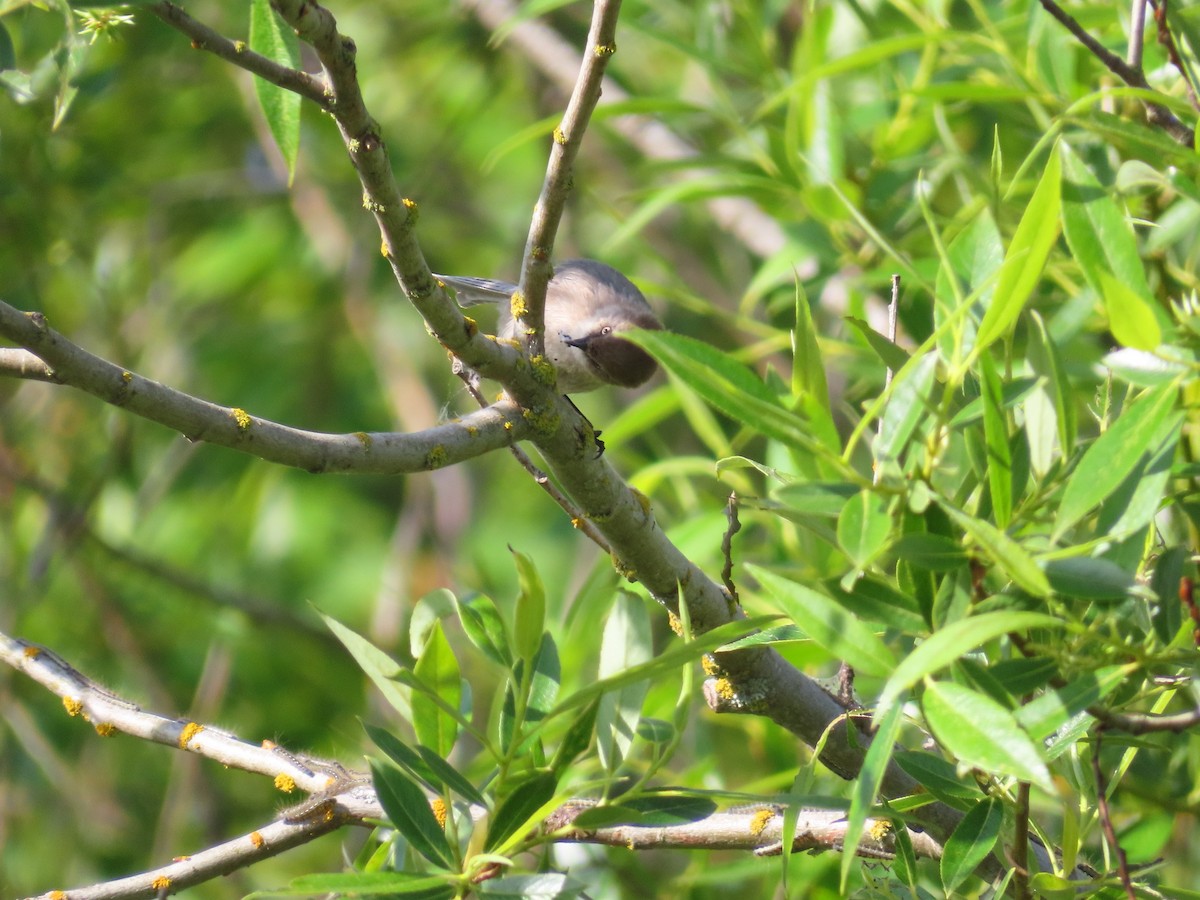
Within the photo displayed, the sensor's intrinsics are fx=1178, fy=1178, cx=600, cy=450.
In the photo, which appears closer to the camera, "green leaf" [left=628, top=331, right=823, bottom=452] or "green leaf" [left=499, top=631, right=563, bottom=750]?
"green leaf" [left=628, top=331, right=823, bottom=452]

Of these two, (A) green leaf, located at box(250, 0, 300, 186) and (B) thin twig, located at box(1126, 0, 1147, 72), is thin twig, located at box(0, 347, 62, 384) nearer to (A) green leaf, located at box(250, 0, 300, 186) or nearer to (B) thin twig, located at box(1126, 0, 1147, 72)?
(A) green leaf, located at box(250, 0, 300, 186)

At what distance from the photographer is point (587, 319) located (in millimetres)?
3299

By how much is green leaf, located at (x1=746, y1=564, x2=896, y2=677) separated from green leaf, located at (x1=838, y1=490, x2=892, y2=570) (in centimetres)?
12

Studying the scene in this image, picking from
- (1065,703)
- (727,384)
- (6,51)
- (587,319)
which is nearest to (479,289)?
(587,319)

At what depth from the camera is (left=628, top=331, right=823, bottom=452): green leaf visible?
1.11 m

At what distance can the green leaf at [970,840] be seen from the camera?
1377 mm

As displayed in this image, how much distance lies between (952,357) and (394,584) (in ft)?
13.2

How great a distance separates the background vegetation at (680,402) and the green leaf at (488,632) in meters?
0.21

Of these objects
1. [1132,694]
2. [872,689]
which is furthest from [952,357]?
[872,689]

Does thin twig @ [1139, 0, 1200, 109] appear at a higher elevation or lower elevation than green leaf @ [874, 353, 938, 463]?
higher

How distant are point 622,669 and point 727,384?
0.58 meters

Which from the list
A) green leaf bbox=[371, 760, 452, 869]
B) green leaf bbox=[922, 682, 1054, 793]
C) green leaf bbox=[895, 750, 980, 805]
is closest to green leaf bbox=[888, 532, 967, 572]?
green leaf bbox=[922, 682, 1054, 793]

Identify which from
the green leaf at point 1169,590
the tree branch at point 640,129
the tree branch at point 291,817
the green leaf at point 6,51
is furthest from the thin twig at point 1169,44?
the tree branch at point 640,129

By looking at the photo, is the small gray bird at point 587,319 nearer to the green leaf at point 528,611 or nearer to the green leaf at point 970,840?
the green leaf at point 528,611
